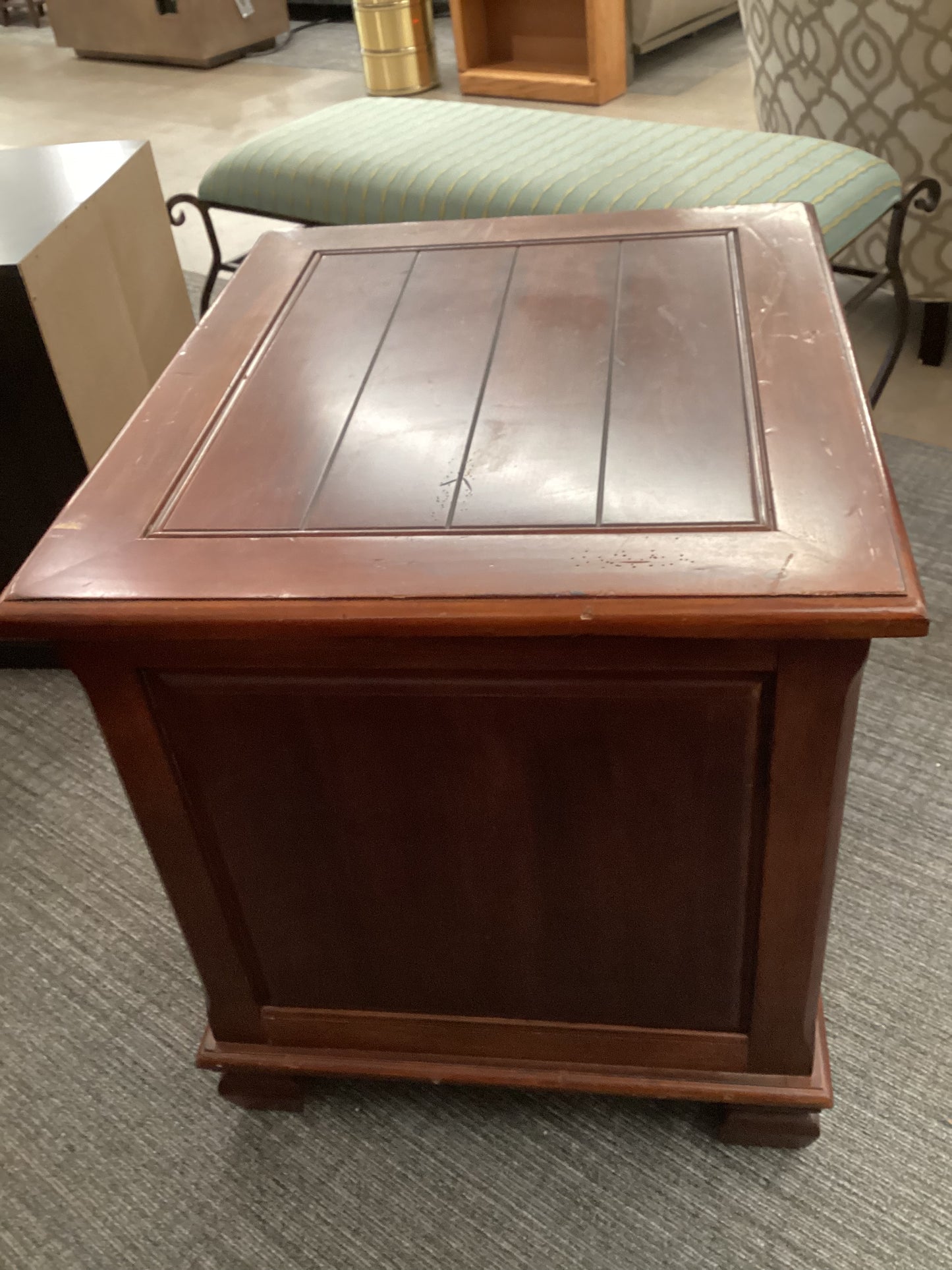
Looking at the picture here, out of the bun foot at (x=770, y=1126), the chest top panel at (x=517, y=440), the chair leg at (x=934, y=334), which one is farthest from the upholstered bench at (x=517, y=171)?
the bun foot at (x=770, y=1126)

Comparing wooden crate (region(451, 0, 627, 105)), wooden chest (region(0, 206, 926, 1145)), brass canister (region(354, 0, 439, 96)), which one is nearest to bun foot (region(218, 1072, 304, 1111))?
wooden chest (region(0, 206, 926, 1145))

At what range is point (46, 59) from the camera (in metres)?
4.62

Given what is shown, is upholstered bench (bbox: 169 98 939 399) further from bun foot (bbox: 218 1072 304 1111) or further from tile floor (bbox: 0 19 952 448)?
bun foot (bbox: 218 1072 304 1111)

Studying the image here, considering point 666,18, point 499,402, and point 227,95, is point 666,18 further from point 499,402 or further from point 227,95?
Answer: point 499,402

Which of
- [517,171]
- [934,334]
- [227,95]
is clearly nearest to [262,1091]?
[517,171]

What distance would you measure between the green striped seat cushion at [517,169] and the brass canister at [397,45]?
168 centimetres

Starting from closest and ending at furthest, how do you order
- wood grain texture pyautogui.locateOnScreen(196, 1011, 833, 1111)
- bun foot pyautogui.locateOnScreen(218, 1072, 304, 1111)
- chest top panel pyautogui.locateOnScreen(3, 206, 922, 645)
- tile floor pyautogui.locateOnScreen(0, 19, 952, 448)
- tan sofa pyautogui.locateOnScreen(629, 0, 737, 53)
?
chest top panel pyautogui.locateOnScreen(3, 206, 922, 645) → wood grain texture pyautogui.locateOnScreen(196, 1011, 833, 1111) → bun foot pyautogui.locateOnScreen(218, 1072, 304, 1111) → tile floor pyautogui.locateOnScreen(0, 19, 952, 448) → tan sofa pyautogui.locateOnScreen(629, 0, 737, 53)

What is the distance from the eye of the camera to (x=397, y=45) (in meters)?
3.45

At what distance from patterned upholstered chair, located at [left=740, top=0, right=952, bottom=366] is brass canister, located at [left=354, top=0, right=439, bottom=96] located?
1800mm

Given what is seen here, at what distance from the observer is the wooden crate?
3.16 metres

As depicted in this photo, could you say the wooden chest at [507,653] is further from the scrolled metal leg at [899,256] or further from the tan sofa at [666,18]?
the tan sofa at [666,18]

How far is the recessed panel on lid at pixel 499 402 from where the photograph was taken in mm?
731

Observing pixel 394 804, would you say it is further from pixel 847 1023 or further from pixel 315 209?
pixel 315 209

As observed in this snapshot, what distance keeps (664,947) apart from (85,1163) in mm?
563
